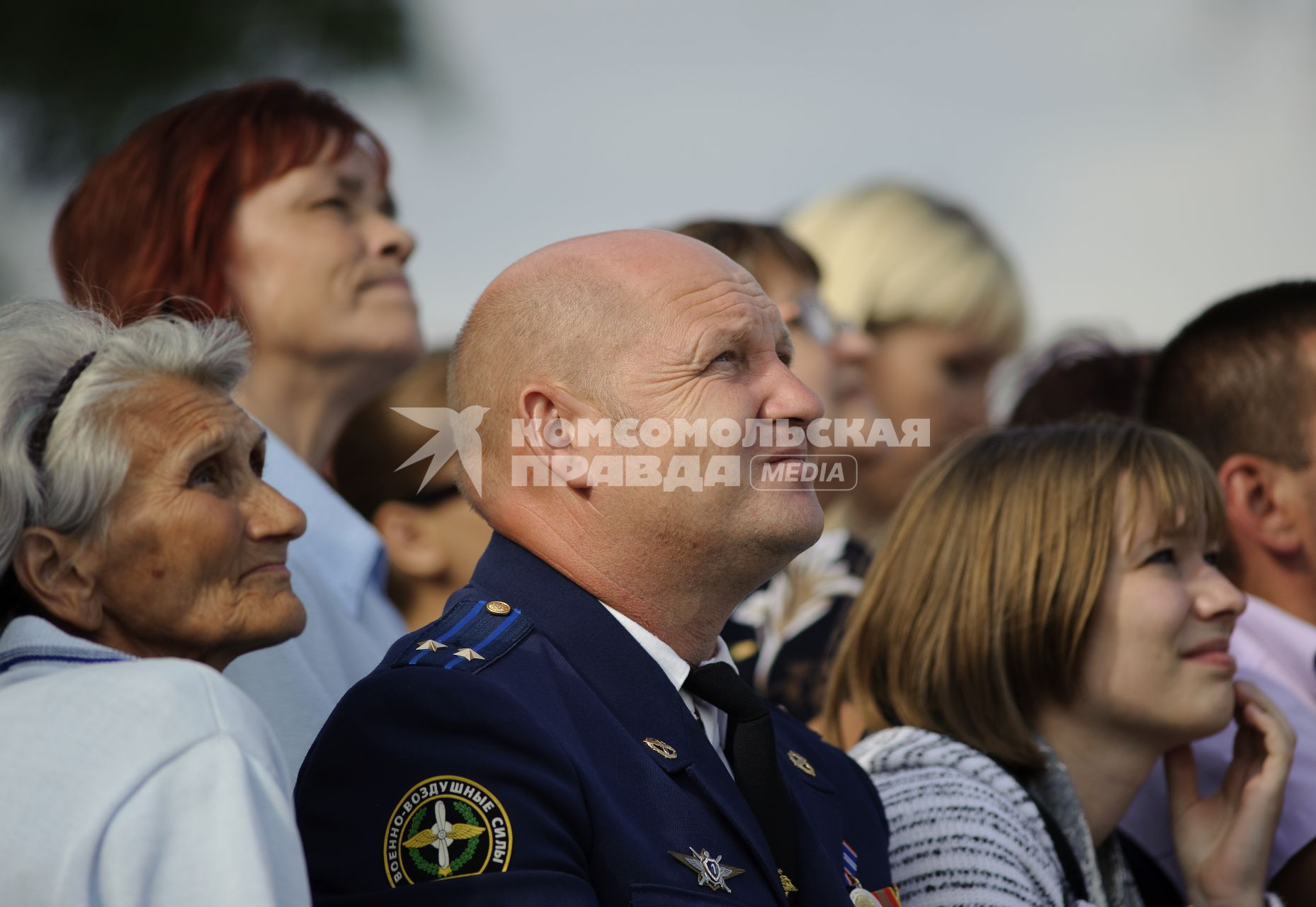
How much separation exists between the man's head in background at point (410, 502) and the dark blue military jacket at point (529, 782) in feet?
6.93

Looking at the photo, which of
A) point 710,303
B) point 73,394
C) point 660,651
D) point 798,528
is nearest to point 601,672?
point 660,651

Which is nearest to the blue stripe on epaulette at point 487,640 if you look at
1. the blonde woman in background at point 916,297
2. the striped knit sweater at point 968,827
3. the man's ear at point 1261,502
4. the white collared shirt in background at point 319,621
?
the white collared shirt in background at point 319,621

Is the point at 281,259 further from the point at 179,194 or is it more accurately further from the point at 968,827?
the point at 968,827

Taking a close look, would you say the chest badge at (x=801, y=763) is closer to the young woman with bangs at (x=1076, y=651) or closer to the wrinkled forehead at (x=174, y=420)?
the young woman with bangs at (x=1076, y=651)

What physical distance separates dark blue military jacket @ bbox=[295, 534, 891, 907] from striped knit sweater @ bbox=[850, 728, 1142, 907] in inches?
19.6

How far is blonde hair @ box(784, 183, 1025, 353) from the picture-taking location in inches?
236

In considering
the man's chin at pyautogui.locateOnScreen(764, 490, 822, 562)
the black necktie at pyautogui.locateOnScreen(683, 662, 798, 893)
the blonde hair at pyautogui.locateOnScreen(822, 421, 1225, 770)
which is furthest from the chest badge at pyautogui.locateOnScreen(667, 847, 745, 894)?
the blonde hair at pyautogui.locateOnScreen(822, 421, 1225, 770)

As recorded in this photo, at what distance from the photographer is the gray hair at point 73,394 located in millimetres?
2283

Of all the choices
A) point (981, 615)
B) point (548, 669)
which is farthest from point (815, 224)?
point (548, 669)

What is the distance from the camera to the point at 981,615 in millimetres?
3557

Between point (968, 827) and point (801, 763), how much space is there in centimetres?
48

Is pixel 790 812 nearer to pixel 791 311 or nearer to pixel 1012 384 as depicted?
pixel 791 311

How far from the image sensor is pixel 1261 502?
14.5 ft

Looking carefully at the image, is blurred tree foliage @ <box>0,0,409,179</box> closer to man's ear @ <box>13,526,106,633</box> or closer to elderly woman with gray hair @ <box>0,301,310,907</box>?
elderly woman with gray hair @ <box>0,301,310,907</box>
